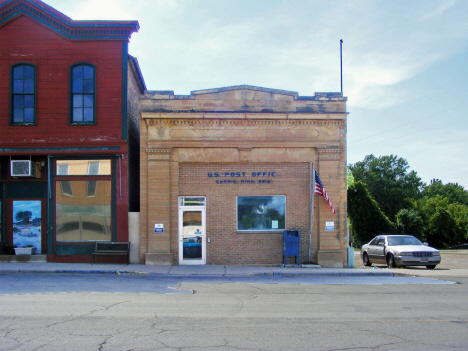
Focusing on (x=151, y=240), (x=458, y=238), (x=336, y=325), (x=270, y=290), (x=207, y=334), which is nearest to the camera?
(x=207, y=334)

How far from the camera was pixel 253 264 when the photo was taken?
58.1 ft

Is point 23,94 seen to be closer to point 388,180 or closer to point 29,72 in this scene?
point 29,72

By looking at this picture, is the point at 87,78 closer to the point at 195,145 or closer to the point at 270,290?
the point at 195,145

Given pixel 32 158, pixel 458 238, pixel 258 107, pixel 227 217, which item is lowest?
pixel 458 238

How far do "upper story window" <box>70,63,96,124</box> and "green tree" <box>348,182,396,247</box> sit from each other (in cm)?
2771

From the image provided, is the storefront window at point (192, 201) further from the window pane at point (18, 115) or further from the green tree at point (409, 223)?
the green tree at point (409, 223)

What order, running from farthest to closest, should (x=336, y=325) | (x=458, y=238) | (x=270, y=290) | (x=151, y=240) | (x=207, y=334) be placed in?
(x=458, y=238) → (x=151, y=240) → (x=270, y=290) → (x=336, y=325) → (x=207, y=334)

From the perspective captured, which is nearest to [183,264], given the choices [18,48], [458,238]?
[18,48]

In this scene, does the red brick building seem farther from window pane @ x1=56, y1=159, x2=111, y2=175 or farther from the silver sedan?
the silver sedan

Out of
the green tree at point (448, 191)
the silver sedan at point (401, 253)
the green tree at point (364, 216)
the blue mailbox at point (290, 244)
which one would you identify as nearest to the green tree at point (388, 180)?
the green tree at point (448, 191)

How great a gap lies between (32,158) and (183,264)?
669 cm

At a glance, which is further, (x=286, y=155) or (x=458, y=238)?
(x=458, y=238)

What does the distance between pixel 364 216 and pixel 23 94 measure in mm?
29990

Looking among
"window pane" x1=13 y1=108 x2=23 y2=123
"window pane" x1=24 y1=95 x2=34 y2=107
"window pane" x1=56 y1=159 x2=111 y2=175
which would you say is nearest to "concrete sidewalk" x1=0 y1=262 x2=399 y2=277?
"window pane" x1=56 y1=159 x2=111 y2=175
